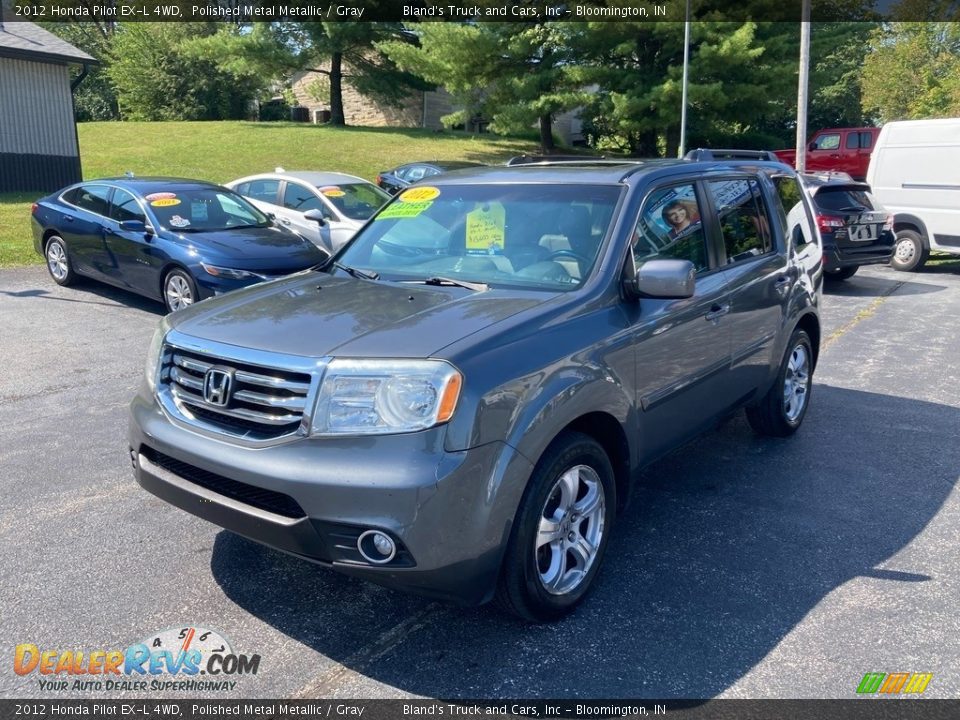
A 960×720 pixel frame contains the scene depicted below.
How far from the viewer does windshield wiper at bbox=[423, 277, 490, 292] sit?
3861mm

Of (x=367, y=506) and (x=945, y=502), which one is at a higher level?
(x=367, y=506)

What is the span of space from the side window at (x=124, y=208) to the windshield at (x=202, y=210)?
149 millimetres

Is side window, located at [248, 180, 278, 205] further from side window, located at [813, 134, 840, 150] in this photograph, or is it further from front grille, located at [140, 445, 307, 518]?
side window, located at [813, 134, 840, 150]

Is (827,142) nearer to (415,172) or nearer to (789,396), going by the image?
(415,172)

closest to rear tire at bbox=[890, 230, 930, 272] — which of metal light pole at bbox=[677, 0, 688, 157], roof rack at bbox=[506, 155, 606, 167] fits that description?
metal light pole at bbox=[677, 0, 688, 157]

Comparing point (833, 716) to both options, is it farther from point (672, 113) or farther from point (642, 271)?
point (672, 113)

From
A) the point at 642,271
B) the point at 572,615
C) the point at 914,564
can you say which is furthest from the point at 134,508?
the point at 914,564

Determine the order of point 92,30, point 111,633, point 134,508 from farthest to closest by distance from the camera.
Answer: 1. point 92,30
2. point 134,508
3. point 111,633

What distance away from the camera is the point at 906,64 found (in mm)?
39812

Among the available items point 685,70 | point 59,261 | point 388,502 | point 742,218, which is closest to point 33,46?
point 59,261

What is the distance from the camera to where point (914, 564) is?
4055 millimetres

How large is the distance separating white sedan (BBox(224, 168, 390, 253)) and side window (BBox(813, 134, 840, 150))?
1812 centimetres

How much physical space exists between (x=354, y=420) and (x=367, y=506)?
31 centimetres

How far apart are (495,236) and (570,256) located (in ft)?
1.50
